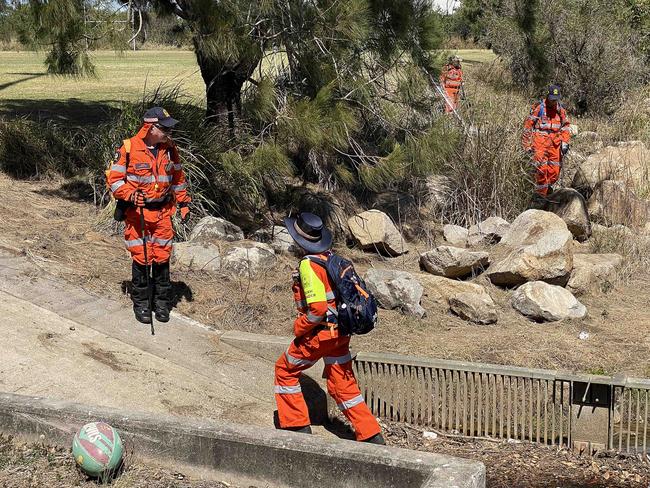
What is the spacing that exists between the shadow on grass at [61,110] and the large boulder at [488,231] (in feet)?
17.2

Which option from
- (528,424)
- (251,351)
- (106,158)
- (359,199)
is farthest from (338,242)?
(528,424)

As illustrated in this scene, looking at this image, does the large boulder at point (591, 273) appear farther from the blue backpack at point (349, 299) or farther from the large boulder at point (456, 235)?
the blue backpack at point (349, 299)

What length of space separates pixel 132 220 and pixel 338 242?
12.4 ft

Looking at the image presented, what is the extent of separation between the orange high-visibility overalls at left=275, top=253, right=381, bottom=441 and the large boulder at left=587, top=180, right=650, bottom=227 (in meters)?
7.00

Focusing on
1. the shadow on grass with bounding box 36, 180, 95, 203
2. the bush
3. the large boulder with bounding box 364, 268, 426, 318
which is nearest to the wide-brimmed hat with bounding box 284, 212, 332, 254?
the large boulder with bounding box 364, 268, 426, 318

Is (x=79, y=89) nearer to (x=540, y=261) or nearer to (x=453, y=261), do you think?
(x=453, y=261)

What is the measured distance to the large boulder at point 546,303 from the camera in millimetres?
8570

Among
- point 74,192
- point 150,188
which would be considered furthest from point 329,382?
point 74,192

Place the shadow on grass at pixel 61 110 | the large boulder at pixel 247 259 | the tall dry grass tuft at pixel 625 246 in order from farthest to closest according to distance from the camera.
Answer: the shadow on grass at pixel 61 110
the tall dry grass tuft at pixel 625 246
the large boulder at pixel 247 259

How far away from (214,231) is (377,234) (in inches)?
77.8

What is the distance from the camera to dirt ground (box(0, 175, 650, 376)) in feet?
25.3

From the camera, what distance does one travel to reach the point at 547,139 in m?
12.1

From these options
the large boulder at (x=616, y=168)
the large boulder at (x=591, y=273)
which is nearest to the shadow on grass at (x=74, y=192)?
the large boulder at (x=591, y=273)

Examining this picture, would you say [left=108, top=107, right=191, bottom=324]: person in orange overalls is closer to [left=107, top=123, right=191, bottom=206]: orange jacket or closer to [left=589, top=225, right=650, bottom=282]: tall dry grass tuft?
[left=107, top=123, right=191, bottom=206]: orange jacket
